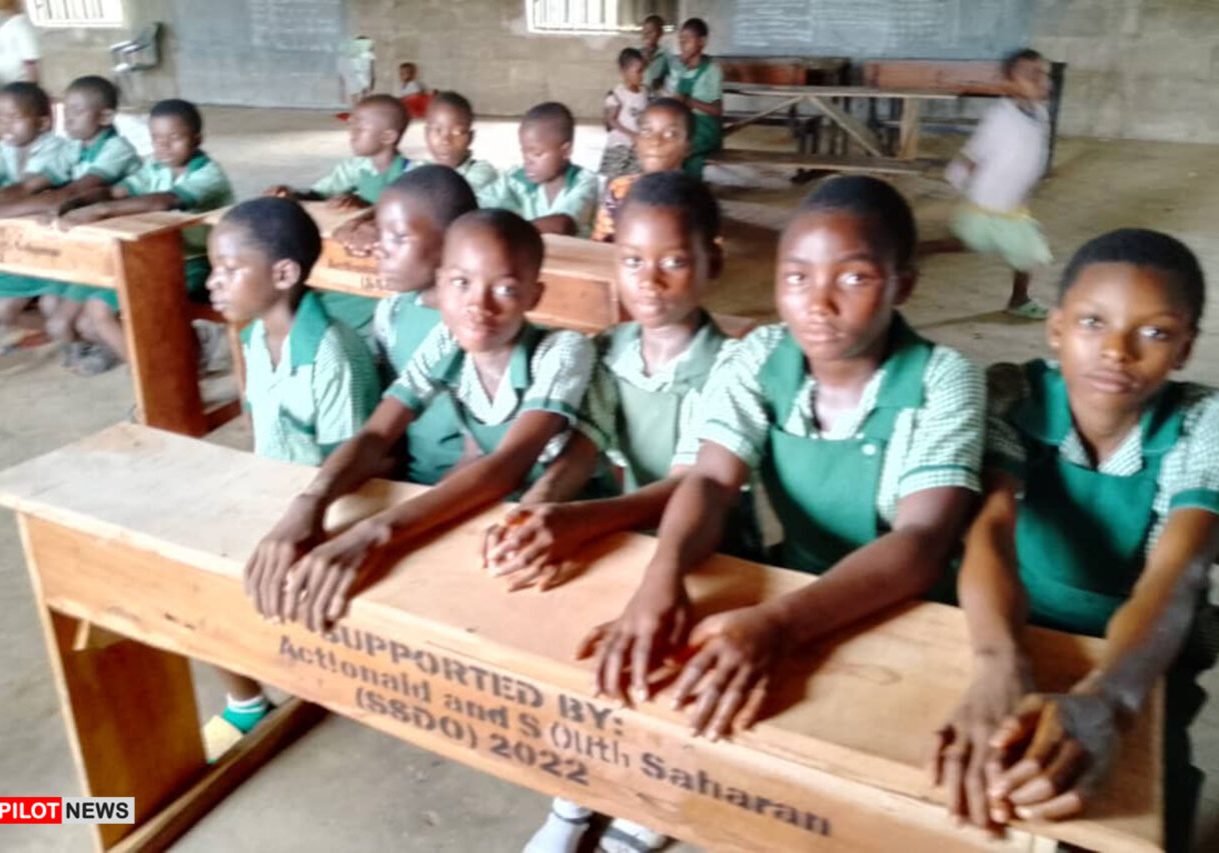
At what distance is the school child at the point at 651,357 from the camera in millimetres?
1670

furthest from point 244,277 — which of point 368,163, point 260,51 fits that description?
point 260,51

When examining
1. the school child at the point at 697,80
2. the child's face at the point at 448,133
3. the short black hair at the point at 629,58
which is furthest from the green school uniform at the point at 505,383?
the short black hair at the point at 629,58

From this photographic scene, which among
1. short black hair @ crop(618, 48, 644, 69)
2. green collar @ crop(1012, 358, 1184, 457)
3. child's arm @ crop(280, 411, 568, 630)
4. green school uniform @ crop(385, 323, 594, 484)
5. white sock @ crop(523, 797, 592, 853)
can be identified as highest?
short black hair @ crop(618, 48, 644, 69)

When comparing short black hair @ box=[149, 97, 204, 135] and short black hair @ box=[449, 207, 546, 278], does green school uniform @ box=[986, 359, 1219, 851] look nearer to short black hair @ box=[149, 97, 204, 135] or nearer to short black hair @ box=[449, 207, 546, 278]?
short black hair @ box=[449, 207, 546, 278]

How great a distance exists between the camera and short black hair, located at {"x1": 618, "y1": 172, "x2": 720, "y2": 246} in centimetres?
168

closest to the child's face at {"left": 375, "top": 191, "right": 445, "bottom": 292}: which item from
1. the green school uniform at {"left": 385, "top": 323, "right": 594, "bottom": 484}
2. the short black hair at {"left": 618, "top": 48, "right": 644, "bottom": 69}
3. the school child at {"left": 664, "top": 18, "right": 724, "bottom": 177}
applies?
the green school uniform at {"left": 385, "top": 323, "right": 594, "bottom": 484}

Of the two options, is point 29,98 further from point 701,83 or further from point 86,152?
point 701,83

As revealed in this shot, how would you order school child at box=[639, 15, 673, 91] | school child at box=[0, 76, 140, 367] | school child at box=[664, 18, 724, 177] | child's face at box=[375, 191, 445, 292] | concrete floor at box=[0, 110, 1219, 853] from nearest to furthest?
concrete floor at box=[0, 110, 1219, 853]
child's face at box=[375, 191, 445, 292]
school child at box=[0, 76, 140, 367]
school child at box=[664, 18, 724, 177]
school child at box=[639, 15, 673, 91]

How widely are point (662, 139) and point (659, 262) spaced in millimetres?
Result: 1807

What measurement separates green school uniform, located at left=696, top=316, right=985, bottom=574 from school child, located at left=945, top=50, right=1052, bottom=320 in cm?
334

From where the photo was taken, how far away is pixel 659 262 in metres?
1.67

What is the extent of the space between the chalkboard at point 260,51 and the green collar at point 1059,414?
11.3 m

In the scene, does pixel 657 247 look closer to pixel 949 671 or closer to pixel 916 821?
pixel 949 671

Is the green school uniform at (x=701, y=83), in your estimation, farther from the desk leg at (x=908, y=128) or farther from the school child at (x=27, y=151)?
the school child at (x=27, y=151)
